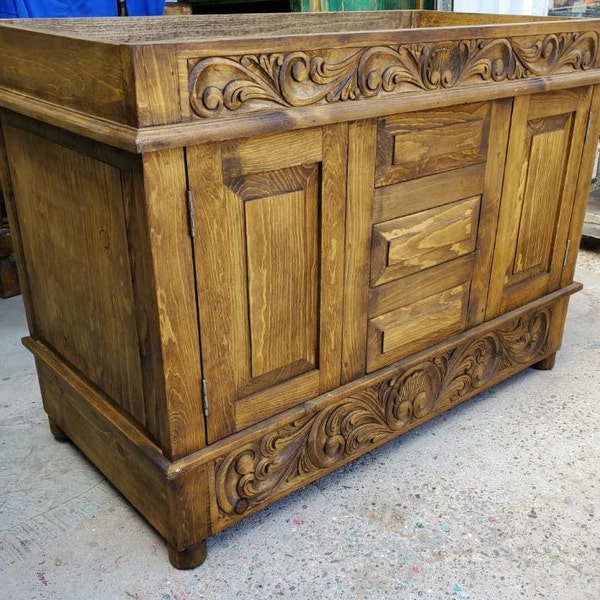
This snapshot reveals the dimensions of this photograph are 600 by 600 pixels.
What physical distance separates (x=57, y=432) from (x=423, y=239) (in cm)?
116

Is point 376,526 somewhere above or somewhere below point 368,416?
below

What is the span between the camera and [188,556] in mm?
1529

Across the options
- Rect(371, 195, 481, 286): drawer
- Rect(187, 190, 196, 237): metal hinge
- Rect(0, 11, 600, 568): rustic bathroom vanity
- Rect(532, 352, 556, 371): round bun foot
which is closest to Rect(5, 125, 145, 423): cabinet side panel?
Rect(0, 11, 600, 568): rustic bathroom vanity

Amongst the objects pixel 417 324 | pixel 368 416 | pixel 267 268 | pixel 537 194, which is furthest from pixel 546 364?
pixel 267 268

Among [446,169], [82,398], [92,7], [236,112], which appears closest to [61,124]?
[236,112]

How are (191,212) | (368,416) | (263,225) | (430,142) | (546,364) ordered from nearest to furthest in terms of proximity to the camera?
(191,212) → (263,225) → (430,142) → (368,416) → (546,364)

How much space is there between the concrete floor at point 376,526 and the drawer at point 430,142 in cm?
80

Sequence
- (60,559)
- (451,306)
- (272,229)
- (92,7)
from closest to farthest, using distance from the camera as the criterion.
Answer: (272,229) → (60,559) → (451,306) → (92,7)

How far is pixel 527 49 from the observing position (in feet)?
5.82

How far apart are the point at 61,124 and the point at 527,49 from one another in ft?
3.88

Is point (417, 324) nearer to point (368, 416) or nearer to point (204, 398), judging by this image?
point (368, 416)

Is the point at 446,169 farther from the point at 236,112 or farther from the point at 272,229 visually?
the point at 236,112

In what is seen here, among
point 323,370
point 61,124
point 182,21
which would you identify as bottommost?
point 323,370

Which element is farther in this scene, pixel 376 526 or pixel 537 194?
pixel 537 194
